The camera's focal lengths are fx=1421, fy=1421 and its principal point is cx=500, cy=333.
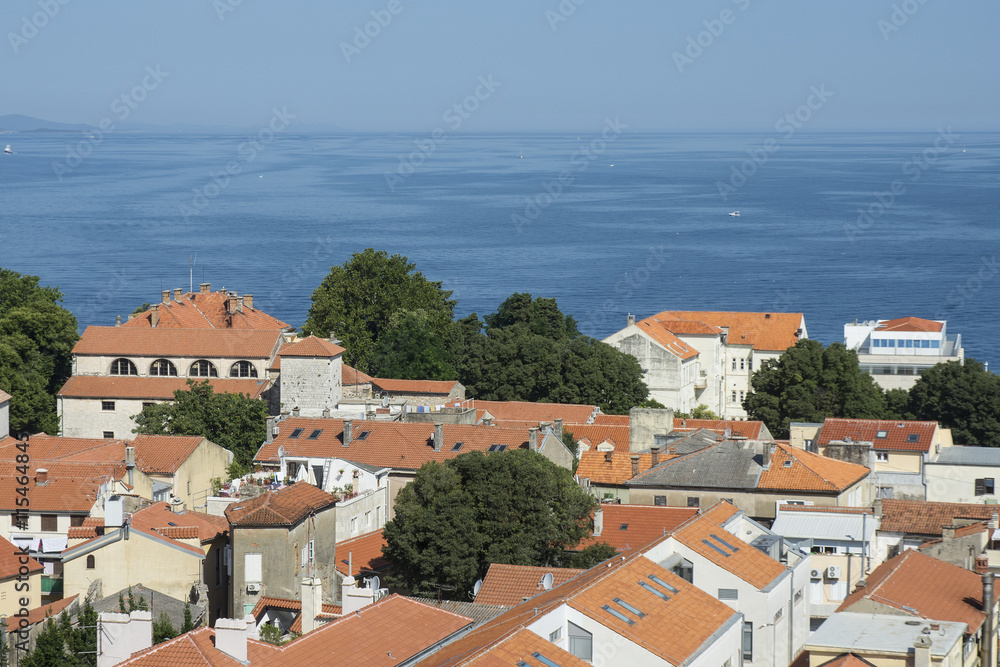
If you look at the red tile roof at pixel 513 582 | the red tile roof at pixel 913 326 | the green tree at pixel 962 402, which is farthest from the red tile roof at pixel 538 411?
the red tile roof at pixel 913 326

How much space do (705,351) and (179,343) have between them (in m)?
25.1

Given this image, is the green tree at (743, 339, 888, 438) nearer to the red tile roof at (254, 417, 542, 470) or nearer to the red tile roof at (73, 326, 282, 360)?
the red tile roof at (254, 417, 542, 470)

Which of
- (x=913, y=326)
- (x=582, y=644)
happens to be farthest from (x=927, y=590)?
(x=913, y=326)

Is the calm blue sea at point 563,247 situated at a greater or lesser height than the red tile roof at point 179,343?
greater

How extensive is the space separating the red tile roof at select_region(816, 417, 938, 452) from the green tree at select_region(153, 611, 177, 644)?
2312 cm

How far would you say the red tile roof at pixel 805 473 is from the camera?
35.1m

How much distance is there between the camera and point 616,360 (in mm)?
54031

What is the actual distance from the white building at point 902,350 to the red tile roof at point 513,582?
43543mm

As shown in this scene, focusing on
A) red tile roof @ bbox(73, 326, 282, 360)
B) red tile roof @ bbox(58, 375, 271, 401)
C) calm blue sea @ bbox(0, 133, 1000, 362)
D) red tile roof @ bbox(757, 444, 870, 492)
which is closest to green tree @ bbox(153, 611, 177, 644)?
red tile roof @ bbox(757, 444, 870, 492)

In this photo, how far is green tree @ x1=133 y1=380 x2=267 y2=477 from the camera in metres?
43.1

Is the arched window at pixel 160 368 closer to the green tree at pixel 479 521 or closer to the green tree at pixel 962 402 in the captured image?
the green tree at pixel 479 521

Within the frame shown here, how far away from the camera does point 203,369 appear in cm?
5116

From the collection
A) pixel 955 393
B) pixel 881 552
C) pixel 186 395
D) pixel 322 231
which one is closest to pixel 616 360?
pixel 955 393

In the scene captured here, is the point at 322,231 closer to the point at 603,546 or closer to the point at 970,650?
the point at 603,546
